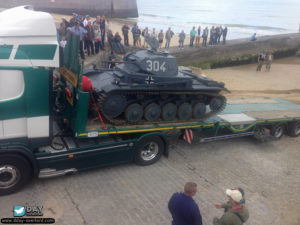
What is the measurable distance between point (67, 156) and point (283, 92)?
625 inches

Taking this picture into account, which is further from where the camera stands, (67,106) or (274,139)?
(274,139)

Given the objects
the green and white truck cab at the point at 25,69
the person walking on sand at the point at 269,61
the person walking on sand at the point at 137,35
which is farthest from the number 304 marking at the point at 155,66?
the person walking on sand at the point at 269,61

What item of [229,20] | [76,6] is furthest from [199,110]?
[229,20]

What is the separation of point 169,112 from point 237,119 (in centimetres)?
261

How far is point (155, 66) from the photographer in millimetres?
8039

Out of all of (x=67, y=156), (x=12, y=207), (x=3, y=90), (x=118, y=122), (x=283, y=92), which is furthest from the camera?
(x=283, y=92)

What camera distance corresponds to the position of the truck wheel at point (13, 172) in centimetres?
572

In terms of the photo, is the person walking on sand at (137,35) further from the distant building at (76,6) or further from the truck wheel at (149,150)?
the distant building at (76,6)

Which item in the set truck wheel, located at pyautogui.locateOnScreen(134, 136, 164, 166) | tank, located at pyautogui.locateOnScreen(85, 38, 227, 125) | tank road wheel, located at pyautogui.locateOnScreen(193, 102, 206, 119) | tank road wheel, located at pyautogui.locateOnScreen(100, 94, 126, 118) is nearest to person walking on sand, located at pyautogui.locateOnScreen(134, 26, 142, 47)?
tank, located at pyautogui.locateOnScreen(85, 38, 227, 125)

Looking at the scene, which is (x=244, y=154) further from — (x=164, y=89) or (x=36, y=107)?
(x=36, y=107)

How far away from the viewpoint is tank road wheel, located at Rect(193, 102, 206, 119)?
8734 millimetres

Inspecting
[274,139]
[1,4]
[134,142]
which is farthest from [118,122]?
[1,4]

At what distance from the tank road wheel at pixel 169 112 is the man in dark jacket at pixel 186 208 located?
4.01 metres

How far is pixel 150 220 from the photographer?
586 centimetres
